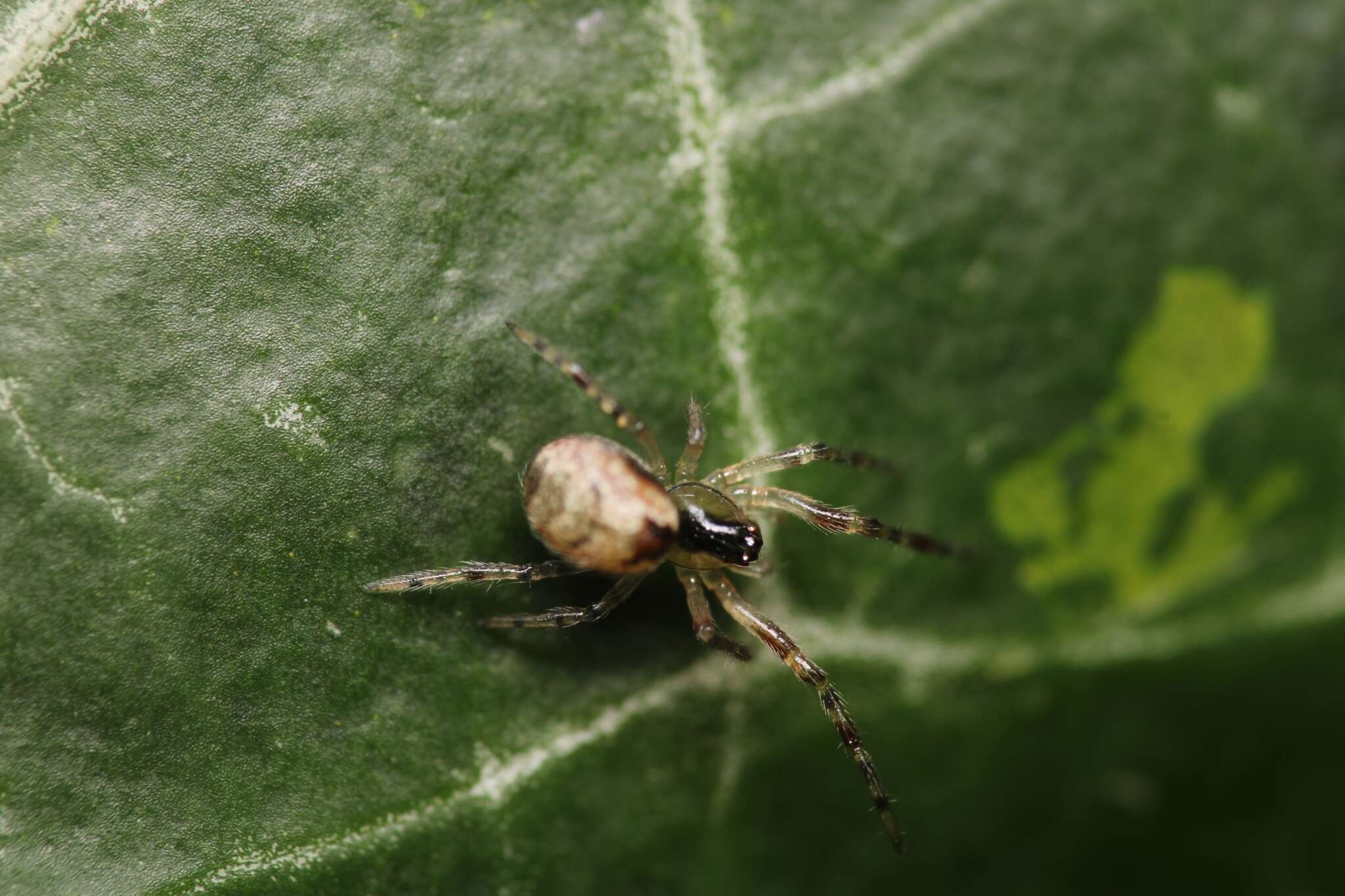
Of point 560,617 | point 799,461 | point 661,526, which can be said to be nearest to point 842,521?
point 799,461

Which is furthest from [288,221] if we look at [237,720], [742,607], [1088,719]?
[1088,719]

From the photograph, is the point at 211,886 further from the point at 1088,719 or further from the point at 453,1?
the point at 1088,719

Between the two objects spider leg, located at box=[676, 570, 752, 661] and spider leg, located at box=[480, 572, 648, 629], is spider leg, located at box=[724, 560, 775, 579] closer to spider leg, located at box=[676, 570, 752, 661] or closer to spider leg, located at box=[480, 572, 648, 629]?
spider leg, located at box=[676, 570, 752, 661]

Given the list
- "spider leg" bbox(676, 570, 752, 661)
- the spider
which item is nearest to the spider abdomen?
the spider

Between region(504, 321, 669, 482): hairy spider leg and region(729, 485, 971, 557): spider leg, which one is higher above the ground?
region(504, 321, 669, 482): hairy spider leg

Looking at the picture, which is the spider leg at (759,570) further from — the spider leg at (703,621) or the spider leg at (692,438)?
the spider leg at (692,438)

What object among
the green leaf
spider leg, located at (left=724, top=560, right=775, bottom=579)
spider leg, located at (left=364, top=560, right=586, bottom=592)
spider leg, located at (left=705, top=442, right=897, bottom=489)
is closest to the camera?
the green leaf

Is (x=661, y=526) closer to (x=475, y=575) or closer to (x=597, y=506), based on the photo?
(x=597, y=506)
